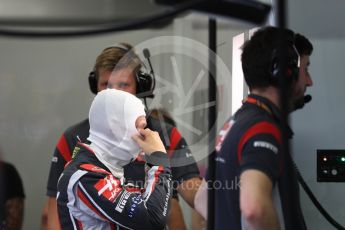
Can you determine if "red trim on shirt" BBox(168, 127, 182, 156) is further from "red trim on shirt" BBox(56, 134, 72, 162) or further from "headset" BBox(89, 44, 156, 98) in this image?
"red trim on shirt" BBox(56, 134, 72, 162)

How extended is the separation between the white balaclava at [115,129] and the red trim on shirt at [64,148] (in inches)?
11.1

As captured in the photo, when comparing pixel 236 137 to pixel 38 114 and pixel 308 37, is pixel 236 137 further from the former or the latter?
pixel 38 114

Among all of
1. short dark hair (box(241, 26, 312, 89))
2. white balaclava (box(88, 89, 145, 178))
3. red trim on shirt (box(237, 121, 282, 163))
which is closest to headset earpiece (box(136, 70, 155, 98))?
white balaclava (box(88, 89, 145, 178))

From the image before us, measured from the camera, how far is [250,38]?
1.53m

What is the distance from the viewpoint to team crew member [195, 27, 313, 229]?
134 centimetres

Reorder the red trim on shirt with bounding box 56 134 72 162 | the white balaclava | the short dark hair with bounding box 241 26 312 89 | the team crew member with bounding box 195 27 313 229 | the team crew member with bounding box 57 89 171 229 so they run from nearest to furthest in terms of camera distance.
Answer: the team crew member with bounding box 195 27 313 229
the short dark hair with bounding box 241 26 312 89
the team crew member with bounding box 57 89 171 229
the white balaclava
the red trim on shirt with bounding box 56 134 72 162

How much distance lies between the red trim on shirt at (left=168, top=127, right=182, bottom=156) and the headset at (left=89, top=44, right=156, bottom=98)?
0.59 ft

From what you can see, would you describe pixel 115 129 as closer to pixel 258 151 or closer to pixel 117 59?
pixel 117 59

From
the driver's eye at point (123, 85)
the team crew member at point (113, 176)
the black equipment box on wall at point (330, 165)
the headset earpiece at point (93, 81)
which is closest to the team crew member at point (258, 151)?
the team crew member at point (113, 176)

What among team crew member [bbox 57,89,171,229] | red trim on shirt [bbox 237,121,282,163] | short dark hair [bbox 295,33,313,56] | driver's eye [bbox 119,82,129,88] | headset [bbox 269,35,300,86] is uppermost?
short dark hair [bbox 295,33,313,56]

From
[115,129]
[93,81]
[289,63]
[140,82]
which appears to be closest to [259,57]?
[289,63]

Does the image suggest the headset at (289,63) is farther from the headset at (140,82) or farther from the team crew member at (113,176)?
the headset at (140,82)

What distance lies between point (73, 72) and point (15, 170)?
45cm

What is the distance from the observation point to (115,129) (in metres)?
1.75
